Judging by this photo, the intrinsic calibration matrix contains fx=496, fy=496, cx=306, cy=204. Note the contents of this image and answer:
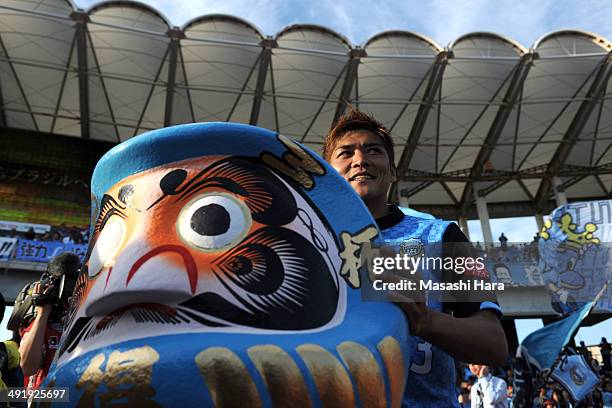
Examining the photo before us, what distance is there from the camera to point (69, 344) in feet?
2.72

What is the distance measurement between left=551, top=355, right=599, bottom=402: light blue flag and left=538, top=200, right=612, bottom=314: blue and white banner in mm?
970

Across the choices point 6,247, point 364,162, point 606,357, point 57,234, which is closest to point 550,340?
point 364,162

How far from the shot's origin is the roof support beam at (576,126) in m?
14.8

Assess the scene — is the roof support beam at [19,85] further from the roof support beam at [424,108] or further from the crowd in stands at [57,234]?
the roof support beam at [424,108]

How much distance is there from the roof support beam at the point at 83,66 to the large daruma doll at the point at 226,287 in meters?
13.2

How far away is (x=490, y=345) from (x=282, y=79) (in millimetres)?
13925

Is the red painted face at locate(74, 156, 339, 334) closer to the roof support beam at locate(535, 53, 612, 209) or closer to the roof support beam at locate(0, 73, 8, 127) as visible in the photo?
the roof support beam at locate(535, 53, 612, 209)

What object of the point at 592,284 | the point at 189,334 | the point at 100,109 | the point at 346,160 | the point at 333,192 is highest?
the point at 100,109

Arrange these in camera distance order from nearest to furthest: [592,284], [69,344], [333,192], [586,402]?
[69,344] < [333,192] < [592,284] < [586,402]

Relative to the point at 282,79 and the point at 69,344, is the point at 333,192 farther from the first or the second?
the point at 282,79

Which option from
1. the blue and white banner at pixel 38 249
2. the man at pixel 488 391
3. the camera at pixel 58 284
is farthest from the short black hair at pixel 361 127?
the blue and white banner at pixel 38 249

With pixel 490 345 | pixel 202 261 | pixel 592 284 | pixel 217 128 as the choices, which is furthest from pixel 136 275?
pixel 592 284

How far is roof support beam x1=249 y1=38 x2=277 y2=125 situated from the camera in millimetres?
13125

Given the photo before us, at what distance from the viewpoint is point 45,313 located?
6.62 feet
